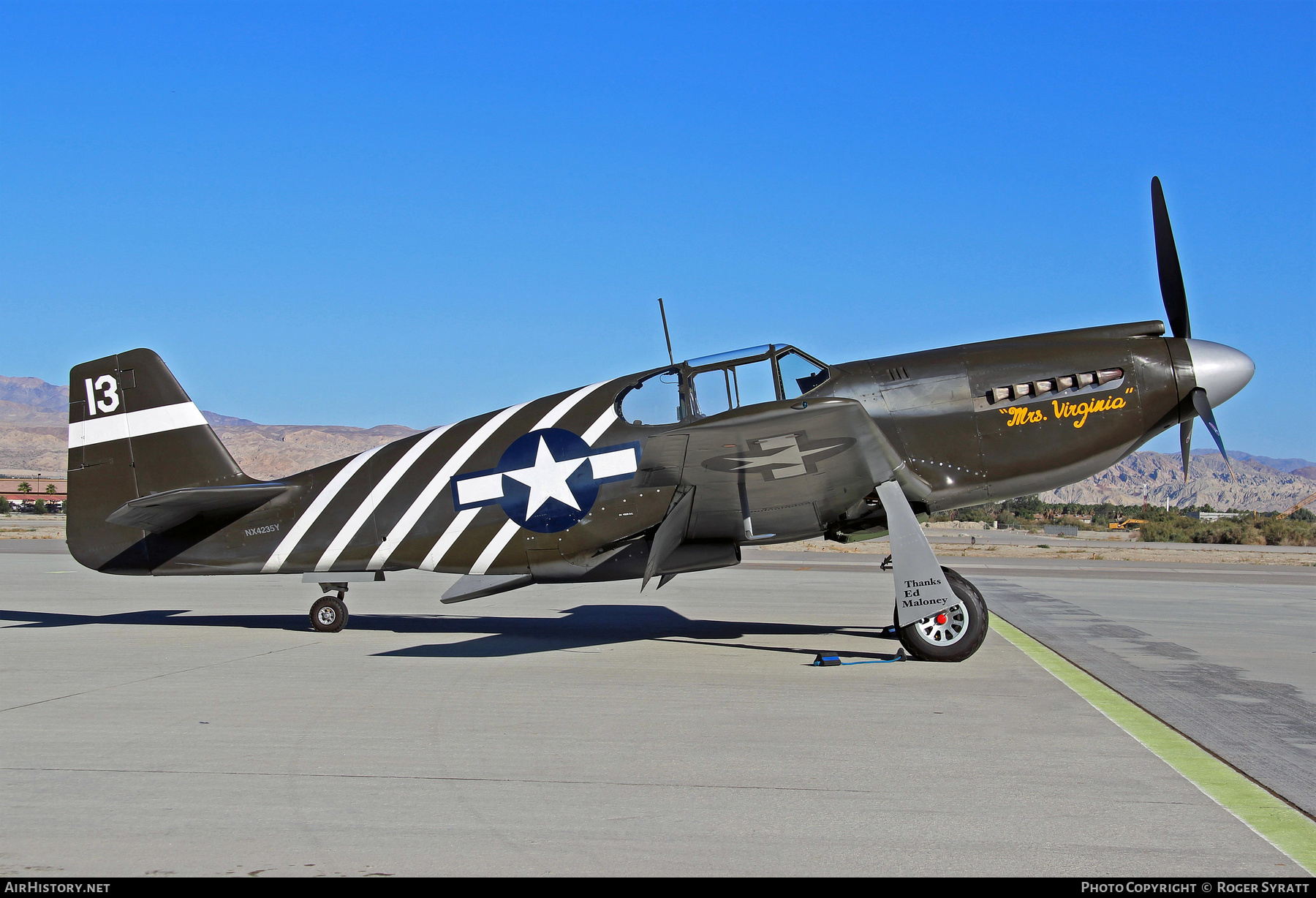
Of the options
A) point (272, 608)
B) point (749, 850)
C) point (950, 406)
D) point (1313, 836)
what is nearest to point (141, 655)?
point (272, 608)

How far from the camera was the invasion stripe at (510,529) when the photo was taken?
29.4 ft

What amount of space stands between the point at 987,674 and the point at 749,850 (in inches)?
175

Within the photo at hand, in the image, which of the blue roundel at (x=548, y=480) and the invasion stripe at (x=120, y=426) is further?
the invasion stripe at (x=120, y=426)

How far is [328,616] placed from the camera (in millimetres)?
9992

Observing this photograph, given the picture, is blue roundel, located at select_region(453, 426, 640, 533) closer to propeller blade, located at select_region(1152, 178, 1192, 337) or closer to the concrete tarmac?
the concrete tarmac

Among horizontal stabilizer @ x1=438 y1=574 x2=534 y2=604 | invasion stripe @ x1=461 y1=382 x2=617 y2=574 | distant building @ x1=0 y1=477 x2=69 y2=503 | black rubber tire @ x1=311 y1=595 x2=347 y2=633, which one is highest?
distant building @ x1=0 y1=477 x2=69 y2=503

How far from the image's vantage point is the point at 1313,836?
3.42 metres

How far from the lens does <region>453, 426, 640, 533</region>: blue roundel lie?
887 cm

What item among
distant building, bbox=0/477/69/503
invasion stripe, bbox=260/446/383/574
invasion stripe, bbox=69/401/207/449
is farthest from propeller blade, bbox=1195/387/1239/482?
distant building, bbox=0/477/69/503

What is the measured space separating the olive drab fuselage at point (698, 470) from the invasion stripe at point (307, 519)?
0.02 metres

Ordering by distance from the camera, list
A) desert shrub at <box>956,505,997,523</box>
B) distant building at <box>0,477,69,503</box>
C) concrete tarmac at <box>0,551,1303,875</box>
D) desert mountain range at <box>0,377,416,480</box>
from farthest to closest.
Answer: desert mountain range at <box>0,377,416,480</box> < desert shrub at <box>956,505,997,523</box> < distant building at <box>0,477,69,503</box> < concrete tarmac at <box>0,551,1303,875</box>

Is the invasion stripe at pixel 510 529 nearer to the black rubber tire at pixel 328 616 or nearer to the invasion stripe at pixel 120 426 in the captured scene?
the black rubber tire at pixel 328 616

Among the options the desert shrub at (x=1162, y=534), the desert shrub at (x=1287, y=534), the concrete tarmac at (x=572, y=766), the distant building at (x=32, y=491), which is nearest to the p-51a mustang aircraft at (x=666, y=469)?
the concrete tarmac at (x=572, y=766)

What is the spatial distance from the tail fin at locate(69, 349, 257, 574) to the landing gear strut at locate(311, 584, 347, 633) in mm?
1667
